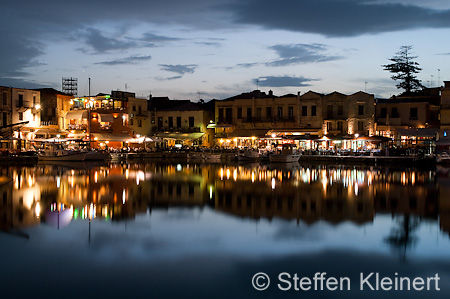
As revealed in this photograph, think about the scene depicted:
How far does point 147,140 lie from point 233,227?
4097 cm

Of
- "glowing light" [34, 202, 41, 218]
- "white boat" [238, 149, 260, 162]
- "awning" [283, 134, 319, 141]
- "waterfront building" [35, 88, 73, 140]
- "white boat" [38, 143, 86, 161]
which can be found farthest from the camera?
"waterfront building" [35, 88, 73, 140]

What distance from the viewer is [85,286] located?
9008 mm

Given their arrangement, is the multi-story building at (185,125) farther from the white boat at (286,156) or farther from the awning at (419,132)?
the awning at (419,132)

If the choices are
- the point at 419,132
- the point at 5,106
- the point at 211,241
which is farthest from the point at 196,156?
the point at 211,241

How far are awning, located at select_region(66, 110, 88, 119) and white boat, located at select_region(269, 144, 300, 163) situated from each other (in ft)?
71.8

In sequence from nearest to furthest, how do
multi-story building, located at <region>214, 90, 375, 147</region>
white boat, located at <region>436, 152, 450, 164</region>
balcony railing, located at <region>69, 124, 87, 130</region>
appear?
white boat, located at <region>436, 152, 450, 164</region>
multi-story building, located at <region>214, 90, 375, 147</region>
balcony railing, located at <region>69, 124, 87, 130</region>

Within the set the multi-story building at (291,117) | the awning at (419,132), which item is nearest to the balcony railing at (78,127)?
the multi-story building at (291,117)

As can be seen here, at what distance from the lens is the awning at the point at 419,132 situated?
47.2 metres

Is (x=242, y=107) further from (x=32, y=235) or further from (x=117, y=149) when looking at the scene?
(x=32, y=235)

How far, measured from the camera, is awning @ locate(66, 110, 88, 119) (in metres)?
56.1

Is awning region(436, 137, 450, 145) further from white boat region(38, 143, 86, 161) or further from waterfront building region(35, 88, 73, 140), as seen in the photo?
waterfront building region(35, 88, 73, 140)

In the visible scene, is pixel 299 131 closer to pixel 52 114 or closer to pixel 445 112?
pixel 445 112

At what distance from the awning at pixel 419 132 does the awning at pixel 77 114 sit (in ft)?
107

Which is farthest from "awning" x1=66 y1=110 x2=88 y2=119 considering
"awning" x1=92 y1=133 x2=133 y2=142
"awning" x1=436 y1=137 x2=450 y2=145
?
"awning" x1=436 y1=137 x2=450 y2=145
